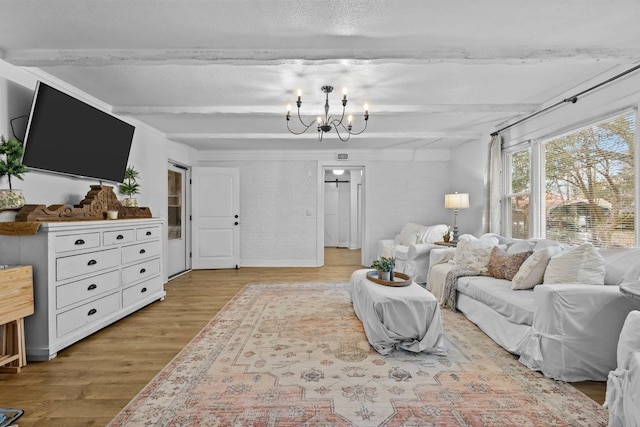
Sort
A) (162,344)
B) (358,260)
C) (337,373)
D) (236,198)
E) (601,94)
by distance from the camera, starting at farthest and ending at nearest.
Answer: (358,260) < (236,198) < (601,94) < (162,344) < (337,373)

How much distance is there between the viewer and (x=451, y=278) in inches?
144

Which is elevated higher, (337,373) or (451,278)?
(451,278)

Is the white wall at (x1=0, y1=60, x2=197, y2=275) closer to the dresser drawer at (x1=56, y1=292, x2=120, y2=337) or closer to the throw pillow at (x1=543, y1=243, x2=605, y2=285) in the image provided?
the dresser drawer at (x1=56, y1=292, x2=120, y2=337)

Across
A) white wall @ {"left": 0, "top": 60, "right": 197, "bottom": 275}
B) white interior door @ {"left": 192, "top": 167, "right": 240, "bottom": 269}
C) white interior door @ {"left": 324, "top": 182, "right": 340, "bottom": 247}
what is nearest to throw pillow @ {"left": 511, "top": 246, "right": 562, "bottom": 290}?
white wall @ {"left": 0, "top": 60, "right": 197, "bottom": 275}

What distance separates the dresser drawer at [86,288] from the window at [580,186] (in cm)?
464

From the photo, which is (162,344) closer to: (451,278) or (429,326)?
(429,326)

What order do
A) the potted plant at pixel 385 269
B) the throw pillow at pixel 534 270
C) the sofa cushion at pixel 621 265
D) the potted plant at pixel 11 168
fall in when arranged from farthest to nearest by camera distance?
1. the potted plant at pixel 385 269
2. the throw pillow at pixel 534 270
3. the potted plant at pixel 11 168
4. the sofa cushion at pixel 621 265

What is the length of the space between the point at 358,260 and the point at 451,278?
149 inches

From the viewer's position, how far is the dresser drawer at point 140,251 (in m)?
3.48

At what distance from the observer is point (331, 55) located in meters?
2.51

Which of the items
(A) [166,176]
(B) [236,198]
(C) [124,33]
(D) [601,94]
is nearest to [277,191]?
(B) [236,198]

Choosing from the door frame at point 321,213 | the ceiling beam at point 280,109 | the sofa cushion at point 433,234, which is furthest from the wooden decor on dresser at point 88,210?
the sofa cushion at point 433,234

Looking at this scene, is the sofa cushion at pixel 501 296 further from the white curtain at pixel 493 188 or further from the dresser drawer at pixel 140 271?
the dresser drawer at pixel 140 271

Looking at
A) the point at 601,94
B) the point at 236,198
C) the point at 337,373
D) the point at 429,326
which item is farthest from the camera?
the point at 236,198
